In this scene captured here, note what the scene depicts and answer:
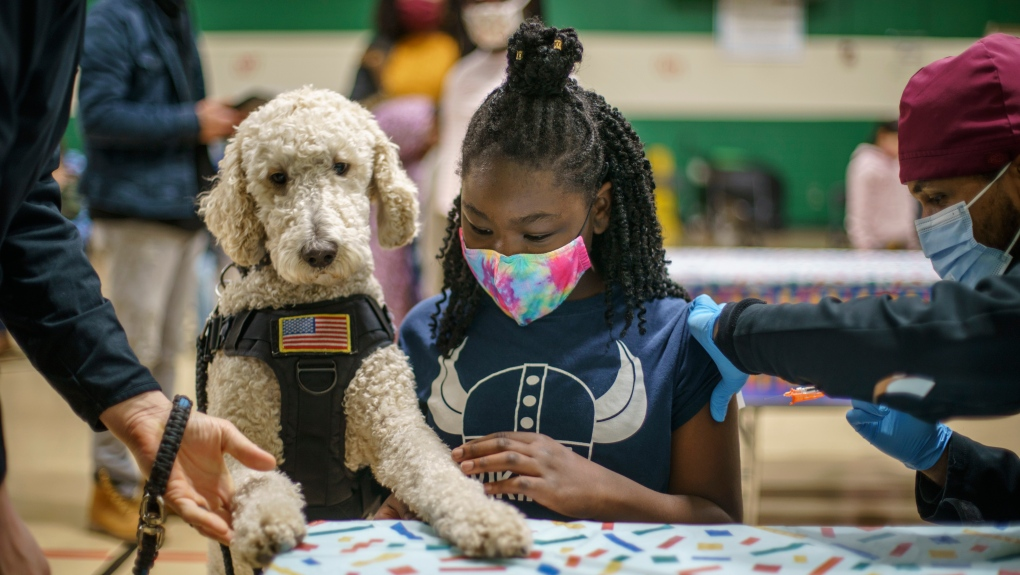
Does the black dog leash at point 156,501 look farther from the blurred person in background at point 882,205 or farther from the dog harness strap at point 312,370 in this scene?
the blurred person in background at point 882,205

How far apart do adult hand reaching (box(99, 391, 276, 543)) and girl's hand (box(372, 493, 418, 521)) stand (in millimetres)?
274

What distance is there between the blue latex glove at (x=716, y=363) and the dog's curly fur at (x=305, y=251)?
19.4 inches

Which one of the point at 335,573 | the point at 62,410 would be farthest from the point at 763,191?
the point at 335,573

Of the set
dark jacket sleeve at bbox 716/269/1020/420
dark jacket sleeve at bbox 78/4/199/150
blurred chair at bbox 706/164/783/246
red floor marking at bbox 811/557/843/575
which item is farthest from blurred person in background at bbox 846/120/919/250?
red floor marking at bbox 811/557/843/575

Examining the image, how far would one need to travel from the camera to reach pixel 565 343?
1461 millimetres

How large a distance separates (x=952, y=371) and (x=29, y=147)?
4.27 ft

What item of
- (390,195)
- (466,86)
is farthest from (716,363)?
(466,86)

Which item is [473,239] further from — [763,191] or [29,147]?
[763,191]

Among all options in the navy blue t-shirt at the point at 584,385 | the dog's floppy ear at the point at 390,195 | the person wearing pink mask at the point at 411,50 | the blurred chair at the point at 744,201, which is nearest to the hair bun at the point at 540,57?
the dog's floppy ear at the point at 390,195

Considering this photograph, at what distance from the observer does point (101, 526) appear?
3018 millimetres

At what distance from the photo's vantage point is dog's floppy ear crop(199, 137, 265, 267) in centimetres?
142

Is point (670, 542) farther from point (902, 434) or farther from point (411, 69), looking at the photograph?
point (411, 69)

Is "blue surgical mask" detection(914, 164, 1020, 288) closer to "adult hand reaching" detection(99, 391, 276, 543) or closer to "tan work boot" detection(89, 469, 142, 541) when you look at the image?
"adult hand reaching" detection(99, 391, 276, 543)

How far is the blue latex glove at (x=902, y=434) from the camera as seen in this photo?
1430mm
